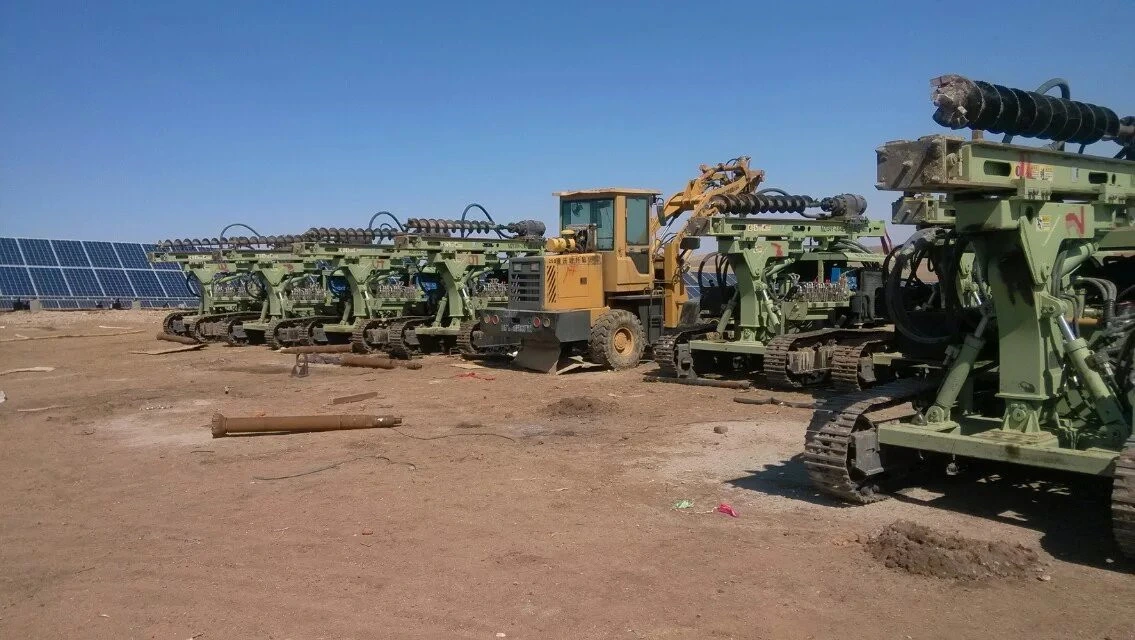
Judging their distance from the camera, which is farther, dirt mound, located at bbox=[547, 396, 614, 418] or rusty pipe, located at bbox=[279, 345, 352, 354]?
rusty pipe, located at bbox=[279, 345, 352, 354]

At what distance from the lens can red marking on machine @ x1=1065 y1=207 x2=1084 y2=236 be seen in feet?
20.9

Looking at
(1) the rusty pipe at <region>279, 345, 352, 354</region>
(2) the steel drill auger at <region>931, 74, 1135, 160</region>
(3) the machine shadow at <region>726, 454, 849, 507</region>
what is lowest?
(3) the machine shadow at <region>726, 454, 849, 507</region>

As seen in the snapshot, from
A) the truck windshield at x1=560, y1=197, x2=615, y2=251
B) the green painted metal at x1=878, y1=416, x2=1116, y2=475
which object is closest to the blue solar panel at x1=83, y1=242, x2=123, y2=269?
the truck windshield at x1=560, y1=197, x2=615, y2=251

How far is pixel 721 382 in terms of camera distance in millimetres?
13641

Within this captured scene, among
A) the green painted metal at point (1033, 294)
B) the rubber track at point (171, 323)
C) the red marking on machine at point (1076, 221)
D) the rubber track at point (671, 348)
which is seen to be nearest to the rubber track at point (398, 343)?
the rubber track at point (671, 348)

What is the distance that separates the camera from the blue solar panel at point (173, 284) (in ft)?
139

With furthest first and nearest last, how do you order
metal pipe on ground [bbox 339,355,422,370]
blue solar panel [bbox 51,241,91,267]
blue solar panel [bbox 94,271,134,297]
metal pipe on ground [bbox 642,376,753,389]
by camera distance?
blue solar panel [bbox 51,241,91,267]
blue solar panel [bbox 94,271,134,297]
metal pipe on ground [bbox 339,355,422,370]
metal pipe on ground [bbox 642,376,753,389]

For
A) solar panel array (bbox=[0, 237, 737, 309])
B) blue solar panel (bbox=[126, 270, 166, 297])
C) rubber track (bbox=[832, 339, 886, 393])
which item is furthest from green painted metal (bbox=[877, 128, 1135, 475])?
blue solar panel (bbox=[126, 270, 166, 297])

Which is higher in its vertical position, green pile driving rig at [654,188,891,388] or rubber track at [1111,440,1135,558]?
green pile driving rig at [654,188,891,388]

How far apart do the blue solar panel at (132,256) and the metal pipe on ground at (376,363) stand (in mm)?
30283

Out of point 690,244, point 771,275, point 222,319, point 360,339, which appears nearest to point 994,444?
point 771,275

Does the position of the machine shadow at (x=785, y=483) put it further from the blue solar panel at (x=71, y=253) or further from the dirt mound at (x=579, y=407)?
the blue solar panel at (x=71, y=253)

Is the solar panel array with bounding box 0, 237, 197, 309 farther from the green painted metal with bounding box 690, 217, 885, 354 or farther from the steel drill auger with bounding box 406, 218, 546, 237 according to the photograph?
the green painted metal with bounding box 690, 217, 885, 354

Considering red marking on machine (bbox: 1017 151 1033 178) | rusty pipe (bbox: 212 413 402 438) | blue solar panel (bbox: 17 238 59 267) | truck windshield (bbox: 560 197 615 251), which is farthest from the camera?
blue solar panel (bbox: 17 238 59 267)
